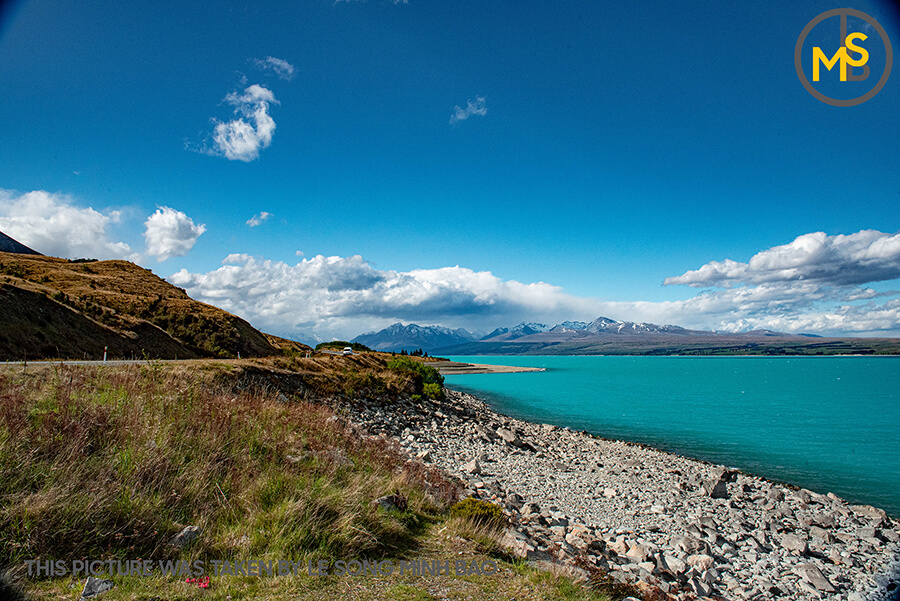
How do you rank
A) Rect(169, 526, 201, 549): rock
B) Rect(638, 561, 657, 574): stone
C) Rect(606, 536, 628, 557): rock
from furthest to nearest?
Rect(606, 536, 628, 557): rock
Rect(638, 561, 657, 574): stone
Rect(169, 526, 201, 549): rock

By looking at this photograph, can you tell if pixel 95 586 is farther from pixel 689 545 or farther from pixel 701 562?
pixel 689 545

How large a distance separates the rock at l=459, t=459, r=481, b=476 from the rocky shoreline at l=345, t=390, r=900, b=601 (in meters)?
0.09

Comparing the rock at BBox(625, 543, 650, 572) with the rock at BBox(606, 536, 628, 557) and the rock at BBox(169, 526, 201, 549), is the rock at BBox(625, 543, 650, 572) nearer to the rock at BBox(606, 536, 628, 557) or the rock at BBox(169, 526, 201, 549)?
the rock at BBox(606, 536, 628, 557)

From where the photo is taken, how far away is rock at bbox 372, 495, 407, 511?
763 centimetres

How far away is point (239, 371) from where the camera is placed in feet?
76.9

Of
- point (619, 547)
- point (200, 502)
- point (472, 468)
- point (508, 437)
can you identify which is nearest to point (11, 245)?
point (508, 437)

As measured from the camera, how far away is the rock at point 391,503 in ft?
25.0

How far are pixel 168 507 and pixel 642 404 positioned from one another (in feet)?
201

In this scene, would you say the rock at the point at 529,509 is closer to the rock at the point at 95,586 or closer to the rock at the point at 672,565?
the rock at the point at 672,565

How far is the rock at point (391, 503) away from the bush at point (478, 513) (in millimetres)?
1233

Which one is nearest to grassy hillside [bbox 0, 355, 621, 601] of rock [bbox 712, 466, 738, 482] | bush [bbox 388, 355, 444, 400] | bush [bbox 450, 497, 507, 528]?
bush [bbox 450, 497, 507, 528]

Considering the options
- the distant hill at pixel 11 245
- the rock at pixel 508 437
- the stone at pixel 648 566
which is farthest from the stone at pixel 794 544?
the distant hill at pixel 11 245

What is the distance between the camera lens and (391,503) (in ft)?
25.4

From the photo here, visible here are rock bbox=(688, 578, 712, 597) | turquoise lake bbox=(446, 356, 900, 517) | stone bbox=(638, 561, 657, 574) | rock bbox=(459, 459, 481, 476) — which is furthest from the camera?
turquoise lake bbox=(446, 356, 900, 517)
